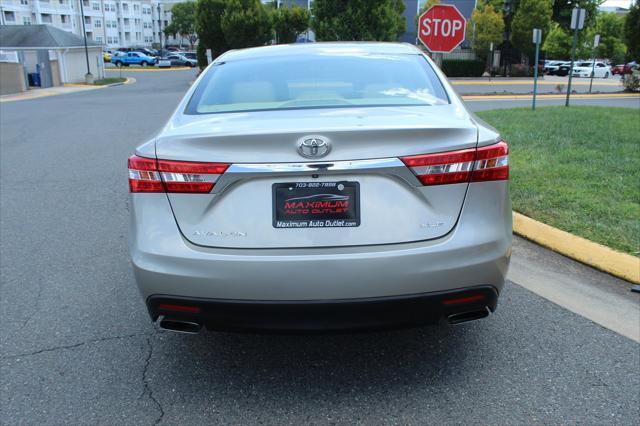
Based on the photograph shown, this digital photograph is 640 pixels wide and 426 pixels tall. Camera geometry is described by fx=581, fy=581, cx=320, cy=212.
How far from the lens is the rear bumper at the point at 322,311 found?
100 inches

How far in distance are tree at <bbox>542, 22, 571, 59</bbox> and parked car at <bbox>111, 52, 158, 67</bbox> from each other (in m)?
41.7

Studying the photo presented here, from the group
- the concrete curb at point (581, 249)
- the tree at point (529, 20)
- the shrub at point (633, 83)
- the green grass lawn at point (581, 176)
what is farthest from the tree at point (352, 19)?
the concrete curb at point (581, 249)

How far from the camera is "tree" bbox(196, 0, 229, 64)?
110 ft

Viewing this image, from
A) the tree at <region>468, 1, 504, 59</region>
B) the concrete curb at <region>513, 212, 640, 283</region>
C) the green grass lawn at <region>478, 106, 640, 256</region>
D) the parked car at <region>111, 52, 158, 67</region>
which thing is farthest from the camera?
the parked car at <region>111, 52, 158, 67</region>

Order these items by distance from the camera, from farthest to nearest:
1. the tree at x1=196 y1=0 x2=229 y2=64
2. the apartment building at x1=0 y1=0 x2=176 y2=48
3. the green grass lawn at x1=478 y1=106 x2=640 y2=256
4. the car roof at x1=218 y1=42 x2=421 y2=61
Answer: the apartment building at x1=0 y1=0 x2=176 y2=48 < the tree at x1=196 y1=0 x2=229 y2=64 < the green grass lawn at x1=478 y1=106 x2=640 y2=256 < the car roof at x1=218 y1=42 x2=421 y2=61

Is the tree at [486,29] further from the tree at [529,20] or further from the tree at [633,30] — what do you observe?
the tree at [633,30]

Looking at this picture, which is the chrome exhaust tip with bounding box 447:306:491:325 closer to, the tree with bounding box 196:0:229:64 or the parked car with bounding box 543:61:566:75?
the tree with bounding box 196:0:229:64

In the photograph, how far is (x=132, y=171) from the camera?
270 centimetres

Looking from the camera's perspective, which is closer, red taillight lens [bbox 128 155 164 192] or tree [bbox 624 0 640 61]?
red taillight lens [bbox 128 155 164 192]

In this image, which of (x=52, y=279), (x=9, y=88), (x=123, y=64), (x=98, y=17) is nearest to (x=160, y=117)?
(x=52, y=279)

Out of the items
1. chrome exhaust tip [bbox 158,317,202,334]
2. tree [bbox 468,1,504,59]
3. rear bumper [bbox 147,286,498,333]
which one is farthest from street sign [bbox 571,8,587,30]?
tree [bbox 468,1,504,59]

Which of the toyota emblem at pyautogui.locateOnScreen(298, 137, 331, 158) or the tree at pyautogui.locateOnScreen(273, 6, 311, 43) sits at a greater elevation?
the tree at pyautogui.locateOnScreen(273, 6, 311, 43)

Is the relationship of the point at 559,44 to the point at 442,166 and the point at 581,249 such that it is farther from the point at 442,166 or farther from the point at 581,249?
the point at 442,166

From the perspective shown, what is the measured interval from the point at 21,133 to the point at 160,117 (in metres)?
4.03
